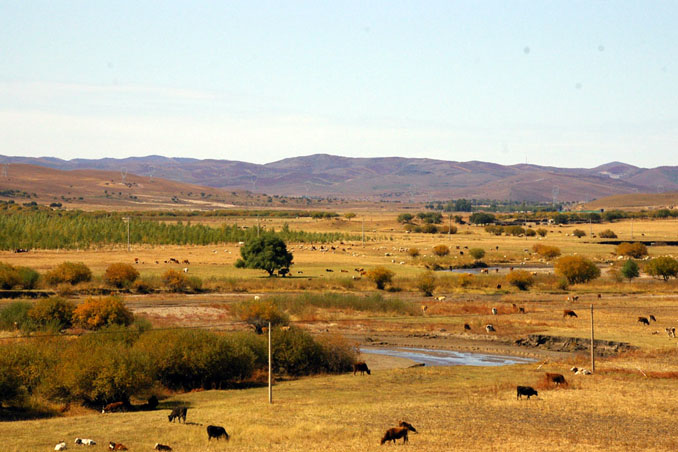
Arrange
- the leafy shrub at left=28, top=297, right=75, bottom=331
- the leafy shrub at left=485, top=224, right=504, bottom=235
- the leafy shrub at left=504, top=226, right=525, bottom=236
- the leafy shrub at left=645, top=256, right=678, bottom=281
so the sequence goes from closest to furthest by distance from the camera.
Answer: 1. the leafy shrub at left=28, top=297, right=75, bottom=331
2. the leafy shrub at left=645, top=256, right=678, bottom=281
3. the leafy shrub at left=504, top=226, right=525, bottom=236
4. the leafy shrub at left=485, top=224, right=504, bottom=235

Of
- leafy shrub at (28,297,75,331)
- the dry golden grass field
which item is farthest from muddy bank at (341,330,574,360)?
leafy shrub at (28,297,75,331)

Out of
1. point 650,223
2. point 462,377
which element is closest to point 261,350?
point 462,377

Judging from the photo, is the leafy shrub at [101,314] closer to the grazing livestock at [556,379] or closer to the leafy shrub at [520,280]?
the grazing livestock at [556,379]

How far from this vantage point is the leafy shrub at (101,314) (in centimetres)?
5181

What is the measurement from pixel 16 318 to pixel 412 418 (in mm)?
31032

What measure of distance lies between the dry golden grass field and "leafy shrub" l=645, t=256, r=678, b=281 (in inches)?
81.9

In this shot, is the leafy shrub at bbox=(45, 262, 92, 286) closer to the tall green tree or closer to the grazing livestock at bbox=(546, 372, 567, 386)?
the tall green tree

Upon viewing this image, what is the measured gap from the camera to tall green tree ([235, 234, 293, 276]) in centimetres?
8956

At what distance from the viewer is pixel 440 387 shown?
129 feet

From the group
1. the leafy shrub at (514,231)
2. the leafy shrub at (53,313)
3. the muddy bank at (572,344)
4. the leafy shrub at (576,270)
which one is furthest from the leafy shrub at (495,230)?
the leafy shrub at (53,313)

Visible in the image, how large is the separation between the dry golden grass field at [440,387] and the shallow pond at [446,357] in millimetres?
1702

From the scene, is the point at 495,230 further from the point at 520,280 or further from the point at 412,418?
the point at 412,418

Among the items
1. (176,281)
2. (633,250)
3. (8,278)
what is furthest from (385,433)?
(633,250)

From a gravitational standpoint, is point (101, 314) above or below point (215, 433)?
above
